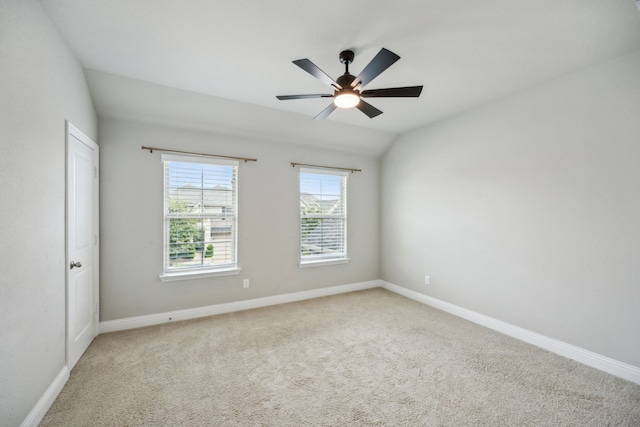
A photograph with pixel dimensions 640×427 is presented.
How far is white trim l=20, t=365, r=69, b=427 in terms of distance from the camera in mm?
1661

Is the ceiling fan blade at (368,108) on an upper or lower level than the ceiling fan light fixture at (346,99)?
upper

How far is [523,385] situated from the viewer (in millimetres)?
2164

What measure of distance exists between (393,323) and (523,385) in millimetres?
1413

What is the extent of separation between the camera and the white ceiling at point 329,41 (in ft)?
5.98

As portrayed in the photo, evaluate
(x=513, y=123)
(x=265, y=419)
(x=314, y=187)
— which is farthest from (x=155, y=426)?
(x=513, y=123)

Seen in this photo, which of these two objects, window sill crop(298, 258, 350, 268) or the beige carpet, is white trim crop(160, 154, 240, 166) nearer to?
window sill crop(298, 258, 350, 268)

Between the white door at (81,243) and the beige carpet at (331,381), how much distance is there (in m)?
0.25

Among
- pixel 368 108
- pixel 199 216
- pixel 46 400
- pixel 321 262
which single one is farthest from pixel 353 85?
pixel 46 400

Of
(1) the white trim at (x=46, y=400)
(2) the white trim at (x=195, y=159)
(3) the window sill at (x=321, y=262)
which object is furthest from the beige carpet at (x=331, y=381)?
(2) the white trim at (x=195, y=159)

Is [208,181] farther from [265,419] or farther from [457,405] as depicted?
[457,405]

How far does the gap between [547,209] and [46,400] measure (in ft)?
→ 15.3

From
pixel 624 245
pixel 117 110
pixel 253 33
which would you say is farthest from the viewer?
pixel 117 110

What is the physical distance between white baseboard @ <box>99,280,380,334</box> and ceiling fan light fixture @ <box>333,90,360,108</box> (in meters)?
2.97

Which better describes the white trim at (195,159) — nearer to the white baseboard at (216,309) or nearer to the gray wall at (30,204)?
the gray wall at (30,204)
